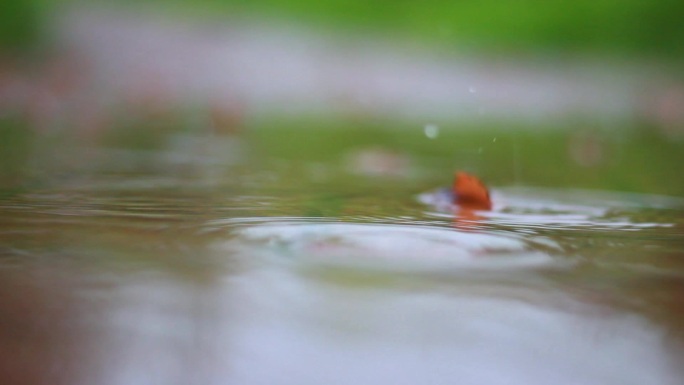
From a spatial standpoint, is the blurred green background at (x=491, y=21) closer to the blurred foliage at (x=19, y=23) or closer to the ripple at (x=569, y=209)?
the blurred foliage at (x=19, y=23)

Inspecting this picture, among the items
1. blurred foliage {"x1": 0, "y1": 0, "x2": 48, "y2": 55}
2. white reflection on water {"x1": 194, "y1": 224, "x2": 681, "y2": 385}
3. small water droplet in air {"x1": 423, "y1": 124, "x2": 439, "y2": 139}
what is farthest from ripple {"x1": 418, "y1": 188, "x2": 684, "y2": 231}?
blurred foliage {"x1": 0, "y1": 0, "x2": 48, "y2": 55}

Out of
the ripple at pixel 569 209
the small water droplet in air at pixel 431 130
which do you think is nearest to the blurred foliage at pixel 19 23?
the small water droplet in air at pixel 431 130

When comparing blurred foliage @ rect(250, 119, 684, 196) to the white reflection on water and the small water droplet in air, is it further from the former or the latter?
the white reflection on water

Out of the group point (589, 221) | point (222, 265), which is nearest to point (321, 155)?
point (589, 221)

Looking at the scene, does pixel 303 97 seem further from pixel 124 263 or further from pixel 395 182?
pixel 124 263

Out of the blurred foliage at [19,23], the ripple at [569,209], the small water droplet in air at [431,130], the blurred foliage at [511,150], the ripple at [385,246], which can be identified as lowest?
the ripple at [385,246]
